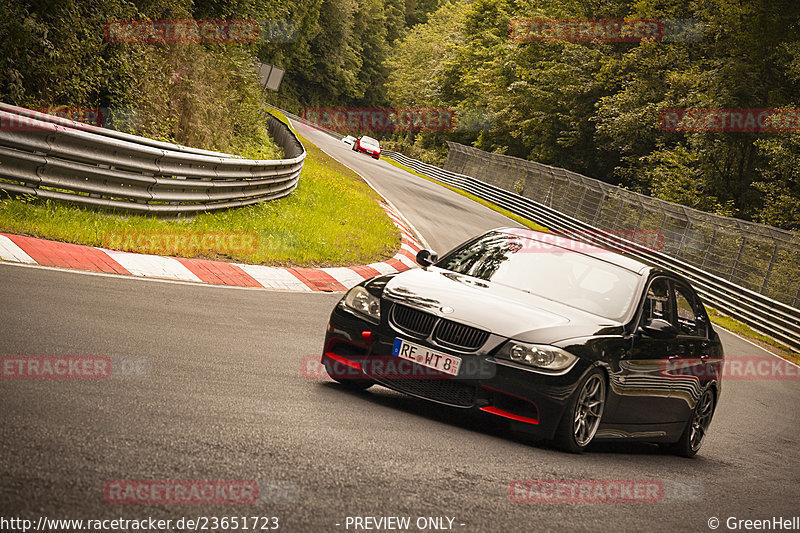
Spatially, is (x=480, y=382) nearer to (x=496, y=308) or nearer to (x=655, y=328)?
(x=496, y=308)

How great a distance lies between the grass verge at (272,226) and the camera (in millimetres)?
9734

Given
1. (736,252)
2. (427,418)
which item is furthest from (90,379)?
(736,252)

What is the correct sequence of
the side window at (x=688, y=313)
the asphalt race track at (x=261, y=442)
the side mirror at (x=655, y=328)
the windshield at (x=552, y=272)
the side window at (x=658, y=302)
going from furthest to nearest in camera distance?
1. the side window at (x=688, y=313)
2. the side window at (x=658, y=302)
3. the windshield at (x=552, y=272)
4. the side mirror at (x=655, y=328)
5. the asphalt race track at (x=261, y=442)

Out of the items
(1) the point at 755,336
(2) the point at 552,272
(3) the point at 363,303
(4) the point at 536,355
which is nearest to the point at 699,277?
(1) the point at 755,336

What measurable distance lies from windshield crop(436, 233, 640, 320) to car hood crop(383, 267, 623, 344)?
210 millimetres

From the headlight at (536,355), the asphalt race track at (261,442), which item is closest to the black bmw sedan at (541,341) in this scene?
the headlight at (536,355)

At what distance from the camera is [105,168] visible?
10812 millimetres

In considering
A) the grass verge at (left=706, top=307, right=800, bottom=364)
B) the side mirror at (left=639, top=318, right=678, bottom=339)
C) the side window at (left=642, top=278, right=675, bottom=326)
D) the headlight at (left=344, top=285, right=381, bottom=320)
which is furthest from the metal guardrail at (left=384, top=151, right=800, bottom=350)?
the headlight at (left=344, top=285, right=381, bottom=320)

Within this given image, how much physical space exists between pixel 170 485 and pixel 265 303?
6238 millimetres

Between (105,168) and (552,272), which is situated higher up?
(552,272)

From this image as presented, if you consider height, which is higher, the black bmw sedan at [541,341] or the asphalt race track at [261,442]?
the black bmw sedan at [541,341]

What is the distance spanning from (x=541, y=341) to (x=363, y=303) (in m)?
1.40

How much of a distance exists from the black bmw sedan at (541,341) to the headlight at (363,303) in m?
0.01

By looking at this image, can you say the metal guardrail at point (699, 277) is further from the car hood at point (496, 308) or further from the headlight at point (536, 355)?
the headlight at point (536, 355)
